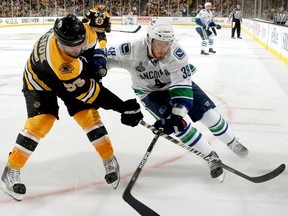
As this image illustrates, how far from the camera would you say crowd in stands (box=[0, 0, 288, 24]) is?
17.4 metres

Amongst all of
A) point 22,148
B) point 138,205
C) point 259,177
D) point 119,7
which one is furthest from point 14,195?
point 119,7

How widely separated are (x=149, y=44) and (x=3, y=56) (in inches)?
229

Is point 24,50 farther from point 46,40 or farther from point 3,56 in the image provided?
point 46,40

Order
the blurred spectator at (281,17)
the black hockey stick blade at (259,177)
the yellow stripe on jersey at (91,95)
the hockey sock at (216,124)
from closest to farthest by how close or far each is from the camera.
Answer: the yellow stripe on jersey at (91,95) < the black hockey stick blade at (259,177) < the hockey sock at (216,124) < the blurred spectator at (281,17)

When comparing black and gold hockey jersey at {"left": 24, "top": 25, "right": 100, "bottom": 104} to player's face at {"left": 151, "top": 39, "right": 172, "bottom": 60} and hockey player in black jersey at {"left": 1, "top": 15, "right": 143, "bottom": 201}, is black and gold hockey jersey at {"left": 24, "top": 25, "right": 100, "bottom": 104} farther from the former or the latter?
player's face at {"left": 151, "top": 39, "right": 172, "bottom": 60}

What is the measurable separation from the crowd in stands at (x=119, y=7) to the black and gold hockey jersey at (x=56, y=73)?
53.1 ft

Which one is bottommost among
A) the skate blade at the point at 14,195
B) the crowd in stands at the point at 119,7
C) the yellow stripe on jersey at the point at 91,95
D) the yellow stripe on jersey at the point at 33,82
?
the skate blade at the point at 14,195

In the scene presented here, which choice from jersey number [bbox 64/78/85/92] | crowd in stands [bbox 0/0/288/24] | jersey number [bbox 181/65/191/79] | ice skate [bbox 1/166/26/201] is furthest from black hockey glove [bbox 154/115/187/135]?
crowd in stands [bbox 0/0/288/24]

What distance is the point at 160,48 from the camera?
1.96 meters

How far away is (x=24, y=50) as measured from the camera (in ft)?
26.6

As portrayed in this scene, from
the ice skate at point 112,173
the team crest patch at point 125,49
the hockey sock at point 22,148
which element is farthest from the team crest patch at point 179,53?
the hockey sock at point 22,148

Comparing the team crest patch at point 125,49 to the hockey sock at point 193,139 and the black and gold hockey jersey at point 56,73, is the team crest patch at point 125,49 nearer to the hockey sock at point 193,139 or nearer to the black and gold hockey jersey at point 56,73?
the black and gold hockey jersey at point 56,73

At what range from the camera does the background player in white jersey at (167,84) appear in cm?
197

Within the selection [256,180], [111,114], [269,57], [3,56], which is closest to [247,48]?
[269,57]
